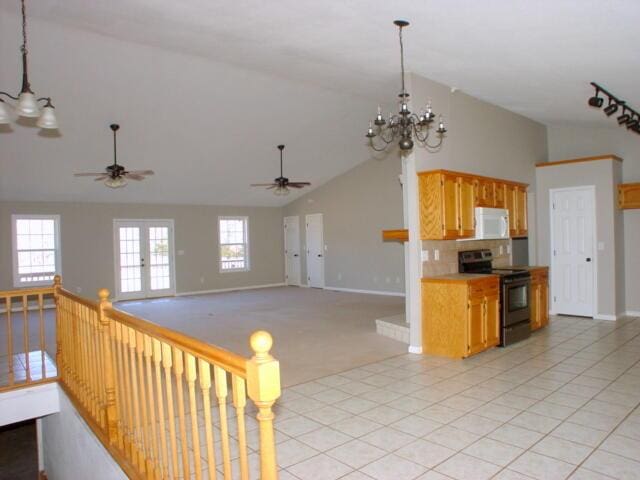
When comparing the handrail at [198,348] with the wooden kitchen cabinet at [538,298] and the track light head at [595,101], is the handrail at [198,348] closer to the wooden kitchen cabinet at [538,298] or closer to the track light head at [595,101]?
the track light head at [595,101]

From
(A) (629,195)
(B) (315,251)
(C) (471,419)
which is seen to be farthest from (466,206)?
(B) (315,251)

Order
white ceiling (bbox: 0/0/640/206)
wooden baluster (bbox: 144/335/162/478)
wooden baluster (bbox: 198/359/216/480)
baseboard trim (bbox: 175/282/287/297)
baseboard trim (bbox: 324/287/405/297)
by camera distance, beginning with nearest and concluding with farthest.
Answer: wooden baluster (bbox: 198/359/216/480), wooden baluster (bbox: 144/335/162/478), white ceiling (bbox: 0/0/640/206), baseboard trim (bbox: 324/287/405/297), baseboard trim (bbox: 175/282/287/297)

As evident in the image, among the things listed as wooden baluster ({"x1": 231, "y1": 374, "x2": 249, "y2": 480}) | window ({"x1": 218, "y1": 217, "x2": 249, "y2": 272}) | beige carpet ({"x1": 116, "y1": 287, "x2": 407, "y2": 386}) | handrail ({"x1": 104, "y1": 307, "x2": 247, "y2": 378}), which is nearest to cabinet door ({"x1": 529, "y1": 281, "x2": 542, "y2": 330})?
beige carpet ({"x1": 116, "y1": 287, "x2": 407, "y2": 386})

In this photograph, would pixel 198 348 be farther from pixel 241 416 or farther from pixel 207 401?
pixel 241 416

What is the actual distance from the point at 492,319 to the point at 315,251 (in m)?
7.48

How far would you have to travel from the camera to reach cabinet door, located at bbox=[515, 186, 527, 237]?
6.94m

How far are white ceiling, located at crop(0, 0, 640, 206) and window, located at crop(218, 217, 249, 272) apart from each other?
2.36m

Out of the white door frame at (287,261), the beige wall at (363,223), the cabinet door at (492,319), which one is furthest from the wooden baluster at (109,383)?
the white door frame at (287,261)

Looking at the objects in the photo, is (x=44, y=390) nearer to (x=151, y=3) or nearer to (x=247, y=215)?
(x=151, y=3)

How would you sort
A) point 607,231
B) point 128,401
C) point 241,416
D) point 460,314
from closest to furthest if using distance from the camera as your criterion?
point 241,416, point 128,401, point 460,314, point 607,231

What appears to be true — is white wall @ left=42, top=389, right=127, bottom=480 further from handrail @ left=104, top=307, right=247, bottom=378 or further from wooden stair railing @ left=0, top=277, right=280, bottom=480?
handrail @ left=104, top=307, right=247, bottom=378

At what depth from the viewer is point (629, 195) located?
7102 millimetres

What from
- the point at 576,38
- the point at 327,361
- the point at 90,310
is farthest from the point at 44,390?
the point at 576,38

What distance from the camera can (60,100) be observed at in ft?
21.0
